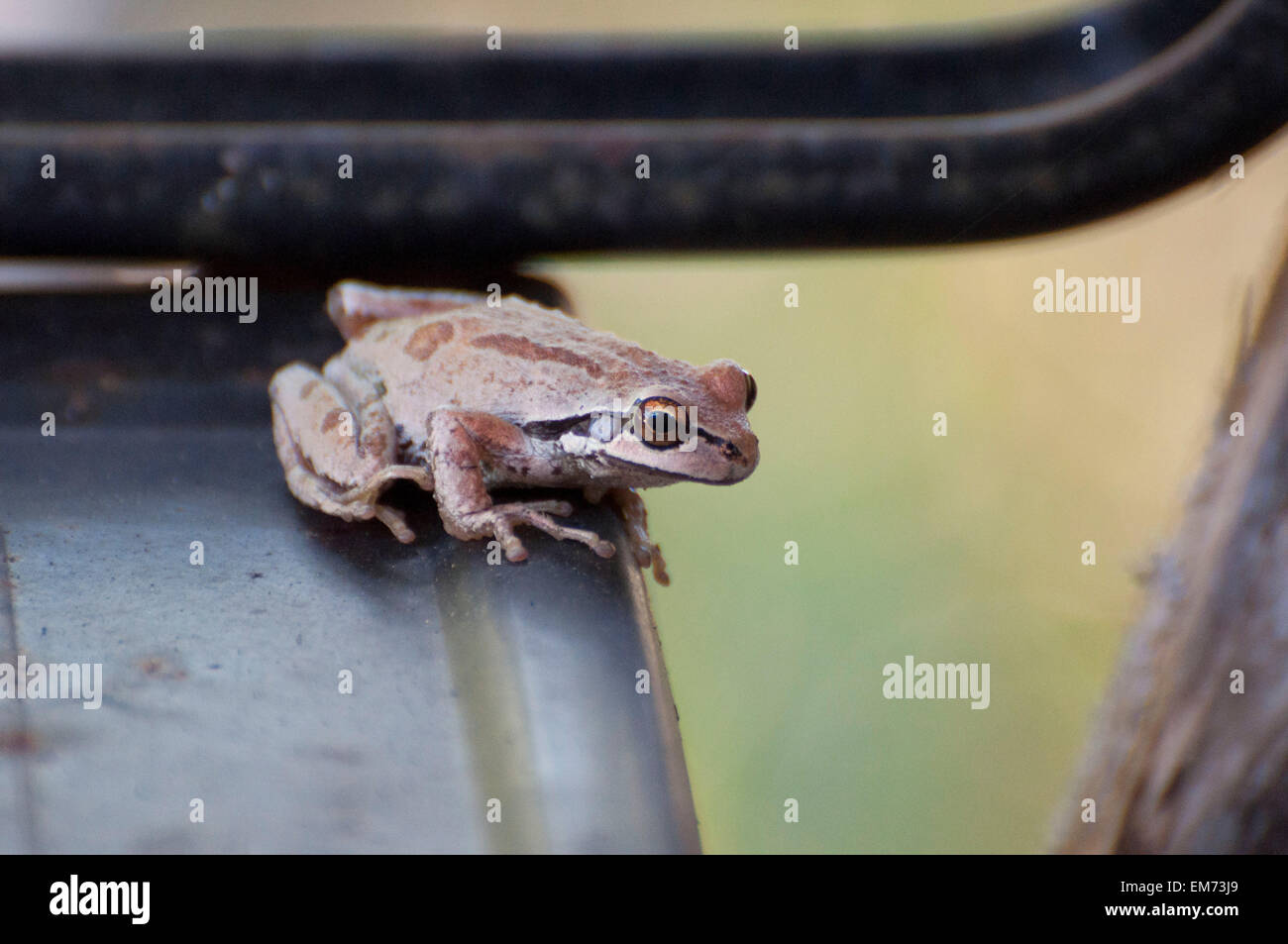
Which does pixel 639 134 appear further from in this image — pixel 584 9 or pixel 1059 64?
pixel 584 9

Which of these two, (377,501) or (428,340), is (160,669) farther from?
(428,340)

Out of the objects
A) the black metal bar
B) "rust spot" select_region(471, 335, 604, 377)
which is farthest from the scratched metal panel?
the black metal bar

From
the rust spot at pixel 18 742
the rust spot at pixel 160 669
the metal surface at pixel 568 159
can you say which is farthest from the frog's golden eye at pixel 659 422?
the rust spot at pixel 18 742

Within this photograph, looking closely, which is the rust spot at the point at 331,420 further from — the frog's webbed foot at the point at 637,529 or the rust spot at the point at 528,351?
the frog's webbed foot at the point at 637,529

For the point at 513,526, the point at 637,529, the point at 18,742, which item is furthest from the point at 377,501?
the point at 18,742

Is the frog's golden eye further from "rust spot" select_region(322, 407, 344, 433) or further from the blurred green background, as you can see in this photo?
the blurred green background

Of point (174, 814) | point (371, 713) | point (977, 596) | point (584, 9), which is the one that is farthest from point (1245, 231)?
point (174, 814)
